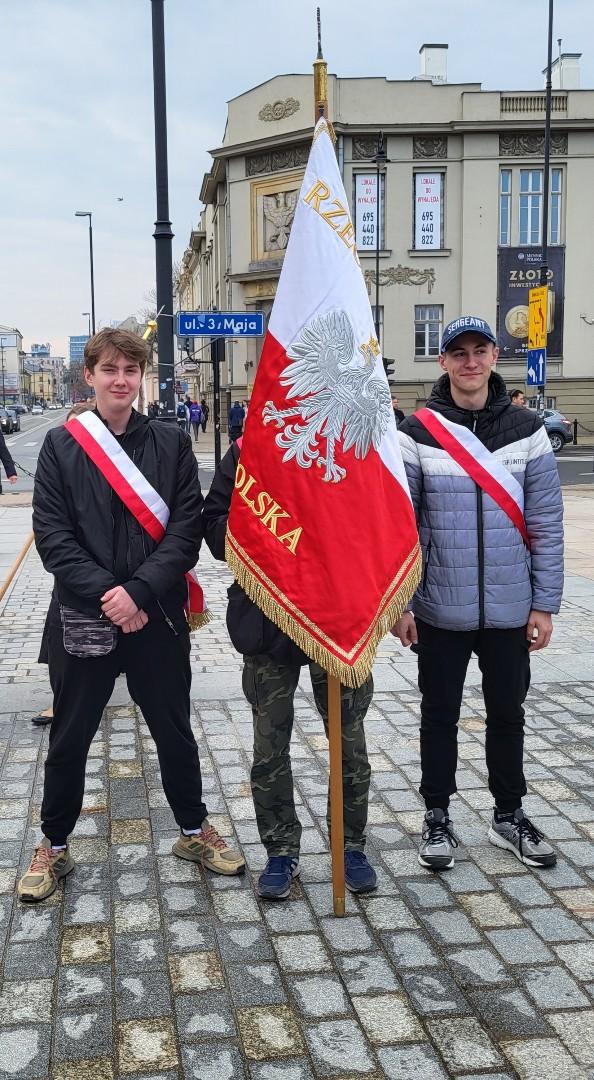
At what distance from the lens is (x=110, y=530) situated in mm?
3611

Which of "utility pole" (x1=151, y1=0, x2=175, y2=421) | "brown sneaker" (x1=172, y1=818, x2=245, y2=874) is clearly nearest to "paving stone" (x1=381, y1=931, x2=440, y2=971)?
"brown sneaker" (x1=172, y1=818, x2=245, y2=874)

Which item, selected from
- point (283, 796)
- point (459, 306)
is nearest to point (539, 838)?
point (283, 796)

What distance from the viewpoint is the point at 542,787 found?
185 inches

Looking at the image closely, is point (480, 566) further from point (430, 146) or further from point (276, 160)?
point (276, 160)

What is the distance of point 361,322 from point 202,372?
5863 centimetres

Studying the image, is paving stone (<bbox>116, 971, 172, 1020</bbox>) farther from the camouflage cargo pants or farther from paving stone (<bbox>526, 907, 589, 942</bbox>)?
paving stone (<bbox>526, 907, 589, 942</bbox>)

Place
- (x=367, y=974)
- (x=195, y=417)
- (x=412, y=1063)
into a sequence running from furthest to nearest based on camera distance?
(x=195, y=417) < (x=367, y=974) < (x=412, y=1063)

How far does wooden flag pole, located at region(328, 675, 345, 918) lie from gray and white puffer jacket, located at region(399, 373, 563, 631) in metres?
0.57

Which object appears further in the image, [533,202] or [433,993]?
[533,202]

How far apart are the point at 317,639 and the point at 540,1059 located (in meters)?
1.44

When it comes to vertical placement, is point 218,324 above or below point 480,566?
above

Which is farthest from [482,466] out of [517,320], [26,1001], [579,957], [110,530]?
[517,320]

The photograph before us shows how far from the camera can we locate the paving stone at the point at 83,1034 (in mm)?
2758

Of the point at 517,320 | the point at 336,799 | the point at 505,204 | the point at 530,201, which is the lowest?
the point at 336,799
